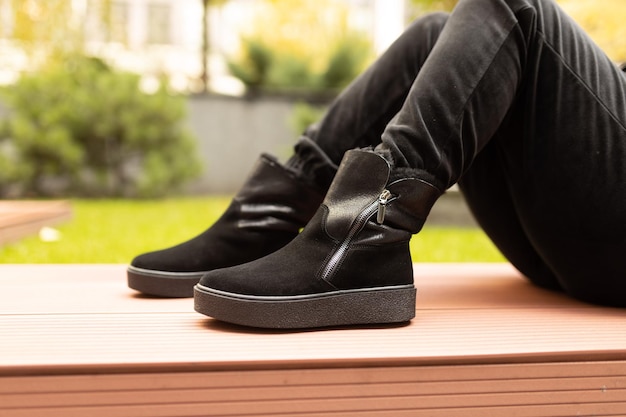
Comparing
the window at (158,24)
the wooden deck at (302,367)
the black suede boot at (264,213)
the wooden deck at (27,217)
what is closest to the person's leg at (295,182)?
the black suede boot at (264,213)

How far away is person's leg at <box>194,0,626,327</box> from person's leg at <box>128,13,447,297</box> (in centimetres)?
20

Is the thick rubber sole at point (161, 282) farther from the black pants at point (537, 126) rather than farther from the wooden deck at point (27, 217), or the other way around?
the wooden deck at point (27, 217)

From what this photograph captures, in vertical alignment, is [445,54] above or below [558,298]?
above

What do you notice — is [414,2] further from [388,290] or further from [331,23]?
[388,290]

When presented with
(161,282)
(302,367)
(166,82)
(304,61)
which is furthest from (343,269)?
(304,61)

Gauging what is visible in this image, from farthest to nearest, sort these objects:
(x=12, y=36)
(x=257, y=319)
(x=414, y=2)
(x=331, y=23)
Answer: (x=331, y=23)
(x=414, y=2)
(x=12, y=36)
(x=257, y=319)

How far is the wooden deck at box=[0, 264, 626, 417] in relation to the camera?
0.78 m

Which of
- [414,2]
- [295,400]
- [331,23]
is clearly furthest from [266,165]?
[331,23]

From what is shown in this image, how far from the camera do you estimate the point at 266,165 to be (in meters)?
1.26

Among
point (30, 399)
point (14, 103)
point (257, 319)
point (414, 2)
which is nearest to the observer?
point (30, 399)

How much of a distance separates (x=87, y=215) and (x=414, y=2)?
581 cm

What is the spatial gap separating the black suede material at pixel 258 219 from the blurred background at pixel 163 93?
1.52m

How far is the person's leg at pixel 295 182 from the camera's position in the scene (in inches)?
48.3

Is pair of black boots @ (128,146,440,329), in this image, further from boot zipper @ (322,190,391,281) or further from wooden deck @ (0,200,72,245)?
wooden deck @ (0,200,72,245)
